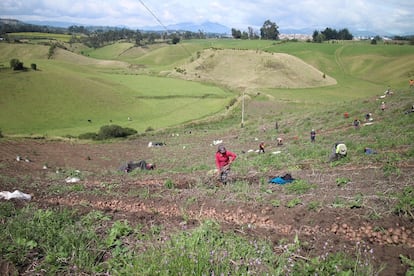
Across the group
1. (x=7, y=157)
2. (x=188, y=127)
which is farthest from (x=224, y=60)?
(x=7, y=157)

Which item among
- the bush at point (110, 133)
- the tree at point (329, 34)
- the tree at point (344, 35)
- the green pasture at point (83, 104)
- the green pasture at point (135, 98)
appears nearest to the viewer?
the bush at point (110, 133)

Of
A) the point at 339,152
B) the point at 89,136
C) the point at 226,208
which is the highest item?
the point at 339,152

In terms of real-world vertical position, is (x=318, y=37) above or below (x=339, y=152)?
above

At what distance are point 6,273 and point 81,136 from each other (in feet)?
106

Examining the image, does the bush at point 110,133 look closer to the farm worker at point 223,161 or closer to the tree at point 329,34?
the farm worker at point 223,161

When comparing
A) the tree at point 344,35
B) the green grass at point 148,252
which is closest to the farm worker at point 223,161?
the green grass at point 148,252

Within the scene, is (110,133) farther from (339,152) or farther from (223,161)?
(339,152)

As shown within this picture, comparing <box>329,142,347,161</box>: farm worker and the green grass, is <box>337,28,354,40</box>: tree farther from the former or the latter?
the green grass

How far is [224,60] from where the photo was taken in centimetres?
9375

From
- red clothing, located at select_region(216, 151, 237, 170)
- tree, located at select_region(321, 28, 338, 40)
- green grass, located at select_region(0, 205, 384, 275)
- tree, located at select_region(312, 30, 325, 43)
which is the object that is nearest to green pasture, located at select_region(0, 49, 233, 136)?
red clothing, located at select_region(216, 151, 237, 170)

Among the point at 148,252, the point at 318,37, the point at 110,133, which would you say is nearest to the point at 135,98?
the point at 110,133

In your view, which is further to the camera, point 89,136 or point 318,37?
point 318,37

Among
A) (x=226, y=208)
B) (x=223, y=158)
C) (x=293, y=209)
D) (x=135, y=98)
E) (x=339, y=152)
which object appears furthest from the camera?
(x=135, y=98)

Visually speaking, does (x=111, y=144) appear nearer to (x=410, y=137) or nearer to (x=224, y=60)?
(x=410, y=137)
